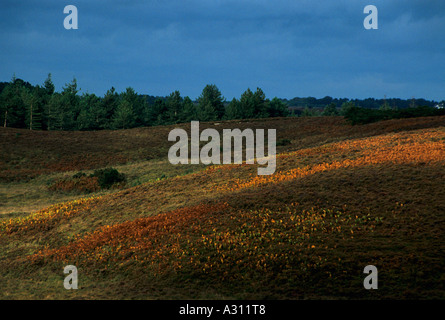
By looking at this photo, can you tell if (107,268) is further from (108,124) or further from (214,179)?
(108,124)

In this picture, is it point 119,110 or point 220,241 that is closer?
point 220,241

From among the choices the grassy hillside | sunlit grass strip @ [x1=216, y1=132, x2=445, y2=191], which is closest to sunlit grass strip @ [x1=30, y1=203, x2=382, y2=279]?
the grassy hillside

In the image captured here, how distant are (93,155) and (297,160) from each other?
29231 millimetres

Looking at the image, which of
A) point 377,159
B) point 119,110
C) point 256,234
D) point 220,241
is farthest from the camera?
point 119,110

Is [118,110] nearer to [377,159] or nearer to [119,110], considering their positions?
[119,110]

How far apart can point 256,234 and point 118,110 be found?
256 feet

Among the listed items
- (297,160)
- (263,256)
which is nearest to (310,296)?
(263,256)

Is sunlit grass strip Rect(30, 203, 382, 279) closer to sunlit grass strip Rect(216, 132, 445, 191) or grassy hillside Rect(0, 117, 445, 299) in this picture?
grassy hillside Rect(0, 117, 445, 299)

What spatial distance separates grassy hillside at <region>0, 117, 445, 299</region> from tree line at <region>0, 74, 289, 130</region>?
60504mm

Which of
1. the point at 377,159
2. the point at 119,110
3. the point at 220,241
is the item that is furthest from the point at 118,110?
the point at 220,241

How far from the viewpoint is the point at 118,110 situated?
3393 inches

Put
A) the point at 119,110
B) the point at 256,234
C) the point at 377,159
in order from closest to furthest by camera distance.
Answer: the point at 256,234, the point at 377,159, the point at 119,110

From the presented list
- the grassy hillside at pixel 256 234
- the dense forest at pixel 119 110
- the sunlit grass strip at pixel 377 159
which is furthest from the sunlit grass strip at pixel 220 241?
the dense forest at pixel 119 110

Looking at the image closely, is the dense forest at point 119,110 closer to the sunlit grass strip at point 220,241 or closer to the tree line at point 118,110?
the tree line at point 118,110
